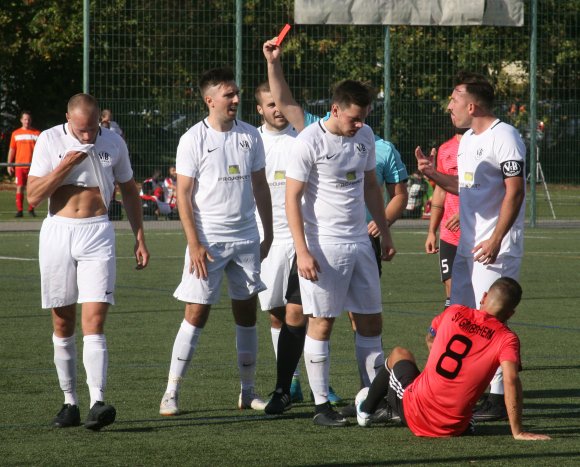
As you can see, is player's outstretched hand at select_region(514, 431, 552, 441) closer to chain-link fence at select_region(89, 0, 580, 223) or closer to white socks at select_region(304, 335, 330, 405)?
white socks at select_region(304, 335, 330, 405)

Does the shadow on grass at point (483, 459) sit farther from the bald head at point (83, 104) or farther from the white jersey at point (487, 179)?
the bald head at point (83, 104)

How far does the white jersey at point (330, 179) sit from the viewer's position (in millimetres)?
7496

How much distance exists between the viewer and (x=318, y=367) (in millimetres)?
7625

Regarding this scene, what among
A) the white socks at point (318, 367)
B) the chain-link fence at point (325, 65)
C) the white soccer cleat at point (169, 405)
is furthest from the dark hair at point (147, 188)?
the white socks at point (318, 367)

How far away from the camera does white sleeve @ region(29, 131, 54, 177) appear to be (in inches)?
297

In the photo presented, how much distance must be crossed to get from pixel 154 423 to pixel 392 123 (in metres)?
18.2

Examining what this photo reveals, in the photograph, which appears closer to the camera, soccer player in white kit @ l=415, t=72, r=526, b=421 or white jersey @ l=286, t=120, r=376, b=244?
white jersey @ l=286, t=120, r=376, b=244

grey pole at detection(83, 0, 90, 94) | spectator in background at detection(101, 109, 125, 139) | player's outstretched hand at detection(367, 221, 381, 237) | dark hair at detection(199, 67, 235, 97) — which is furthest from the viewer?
grey pole at detection(83, 0, 90, 94)

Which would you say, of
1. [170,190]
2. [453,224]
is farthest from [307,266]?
[170,190]

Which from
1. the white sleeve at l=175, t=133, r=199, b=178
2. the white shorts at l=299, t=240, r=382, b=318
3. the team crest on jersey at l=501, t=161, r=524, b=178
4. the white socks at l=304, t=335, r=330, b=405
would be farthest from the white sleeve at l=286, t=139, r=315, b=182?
the team crest on jersey at l=501, t=161, r=524, b=178

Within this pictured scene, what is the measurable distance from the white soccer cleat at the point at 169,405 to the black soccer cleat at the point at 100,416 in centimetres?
64

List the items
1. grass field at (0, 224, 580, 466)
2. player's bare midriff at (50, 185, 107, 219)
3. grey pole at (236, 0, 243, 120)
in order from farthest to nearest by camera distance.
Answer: grey pole at (236, 0, 243, 120)
player's bare midriff at (50, 185, 107, 219)
grass field at (0, 224, 580, 466)

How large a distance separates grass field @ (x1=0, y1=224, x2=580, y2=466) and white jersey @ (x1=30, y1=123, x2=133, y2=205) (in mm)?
1480

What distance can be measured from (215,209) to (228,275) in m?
0.44
